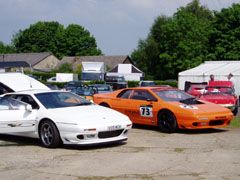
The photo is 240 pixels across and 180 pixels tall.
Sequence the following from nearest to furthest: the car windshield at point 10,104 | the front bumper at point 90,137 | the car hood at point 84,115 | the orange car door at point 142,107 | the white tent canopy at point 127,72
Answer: the front bumper at point 90,137
the car hood at point 84,115
the car windshield at point 10,104
the orange car door at point 142,107
the white tent canopy at point 127,72

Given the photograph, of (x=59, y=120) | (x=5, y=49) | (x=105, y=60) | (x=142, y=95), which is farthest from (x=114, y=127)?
(x=5, y=49)

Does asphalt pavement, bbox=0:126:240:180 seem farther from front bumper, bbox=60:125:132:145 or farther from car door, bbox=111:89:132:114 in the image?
car door, bbox=111:89:132:114

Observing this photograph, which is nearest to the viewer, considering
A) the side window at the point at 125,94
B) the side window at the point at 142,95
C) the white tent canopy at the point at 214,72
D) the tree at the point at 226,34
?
the side window at the point at 142,95

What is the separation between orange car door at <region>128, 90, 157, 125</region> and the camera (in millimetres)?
11411

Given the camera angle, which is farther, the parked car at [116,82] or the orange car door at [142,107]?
the parked car at [116,82]

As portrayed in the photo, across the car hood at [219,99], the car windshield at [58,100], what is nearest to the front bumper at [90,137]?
the car windshield at [58,100]

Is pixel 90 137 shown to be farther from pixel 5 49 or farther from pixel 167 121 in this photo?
pixel 5 49

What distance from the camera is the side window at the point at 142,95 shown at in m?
11.7

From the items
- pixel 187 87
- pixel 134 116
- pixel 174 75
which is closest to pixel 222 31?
pixel 174 75

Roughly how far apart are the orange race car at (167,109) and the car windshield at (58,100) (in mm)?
2453

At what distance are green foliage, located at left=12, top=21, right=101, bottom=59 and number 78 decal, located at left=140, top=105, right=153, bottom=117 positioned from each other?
8057 centimetres

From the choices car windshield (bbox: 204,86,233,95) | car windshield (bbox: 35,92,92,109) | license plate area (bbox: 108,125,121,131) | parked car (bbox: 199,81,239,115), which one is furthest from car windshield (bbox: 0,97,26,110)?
car windshield (bbox: 204,86,233,95)

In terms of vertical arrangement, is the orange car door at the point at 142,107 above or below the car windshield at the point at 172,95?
below

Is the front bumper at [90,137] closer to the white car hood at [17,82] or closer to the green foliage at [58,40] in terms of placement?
the white car hood at [17,82]
